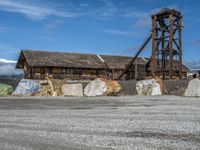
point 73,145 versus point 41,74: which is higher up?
point 41,74

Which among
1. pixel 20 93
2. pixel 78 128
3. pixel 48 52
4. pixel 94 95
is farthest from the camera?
pixel 48 52

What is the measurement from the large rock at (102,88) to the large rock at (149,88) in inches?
63.4

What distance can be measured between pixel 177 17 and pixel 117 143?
3717 cm

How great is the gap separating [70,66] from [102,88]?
2657cm

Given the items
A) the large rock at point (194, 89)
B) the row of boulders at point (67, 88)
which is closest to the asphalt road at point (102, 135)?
the large rock at point (194, 89)

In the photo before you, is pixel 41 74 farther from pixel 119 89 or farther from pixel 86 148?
pixel 86 148

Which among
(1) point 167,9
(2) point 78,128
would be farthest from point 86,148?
(1) point 167,9

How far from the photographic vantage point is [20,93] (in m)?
27.5

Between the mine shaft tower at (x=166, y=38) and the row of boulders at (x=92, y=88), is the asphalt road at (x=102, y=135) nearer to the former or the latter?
the row of boulders at (x=92, y=88)

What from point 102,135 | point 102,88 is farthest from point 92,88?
point 102,135

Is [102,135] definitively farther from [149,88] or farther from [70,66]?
[70,66]

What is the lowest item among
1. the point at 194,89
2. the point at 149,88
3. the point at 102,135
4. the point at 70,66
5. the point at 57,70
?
the point at 102,135

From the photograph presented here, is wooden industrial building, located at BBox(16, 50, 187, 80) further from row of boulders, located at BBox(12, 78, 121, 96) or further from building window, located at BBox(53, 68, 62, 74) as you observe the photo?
row of boulders, located at BBox(12, 78, 121, 96)

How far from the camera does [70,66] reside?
51.2 meters
